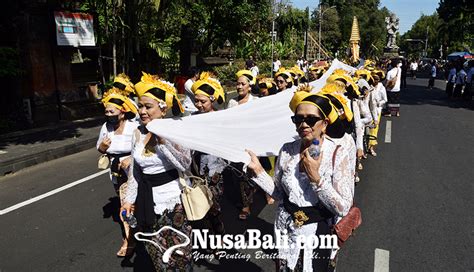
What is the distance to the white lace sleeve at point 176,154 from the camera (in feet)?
10.5

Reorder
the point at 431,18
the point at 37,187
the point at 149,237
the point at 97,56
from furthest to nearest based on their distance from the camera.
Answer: the point at 431,18 → the point at 97,56 → the point at 37,187 → the point at 149,237

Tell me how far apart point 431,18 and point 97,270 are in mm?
108496

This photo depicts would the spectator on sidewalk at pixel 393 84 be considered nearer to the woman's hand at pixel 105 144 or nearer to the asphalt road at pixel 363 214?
the asphalt road at pixel 363 214

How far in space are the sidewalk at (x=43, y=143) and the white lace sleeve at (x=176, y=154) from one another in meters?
6.10

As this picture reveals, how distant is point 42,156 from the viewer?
8688 mm

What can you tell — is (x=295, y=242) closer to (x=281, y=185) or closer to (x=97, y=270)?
(x=281, y=185)

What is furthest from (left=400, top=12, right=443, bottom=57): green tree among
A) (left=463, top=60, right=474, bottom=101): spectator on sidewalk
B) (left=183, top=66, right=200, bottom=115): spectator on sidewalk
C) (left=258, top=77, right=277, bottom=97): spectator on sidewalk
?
(left=258, top=77, right=277, bottom=97): spectator on sidewalk

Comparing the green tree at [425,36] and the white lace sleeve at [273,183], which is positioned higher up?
the green tree at [425,36]

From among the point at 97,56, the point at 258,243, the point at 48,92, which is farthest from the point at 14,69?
the point at 258,243

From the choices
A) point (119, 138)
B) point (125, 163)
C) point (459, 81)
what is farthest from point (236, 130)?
point (459, 81)

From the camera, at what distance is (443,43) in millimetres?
74625

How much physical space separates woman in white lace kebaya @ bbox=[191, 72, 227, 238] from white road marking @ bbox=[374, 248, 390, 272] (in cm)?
180

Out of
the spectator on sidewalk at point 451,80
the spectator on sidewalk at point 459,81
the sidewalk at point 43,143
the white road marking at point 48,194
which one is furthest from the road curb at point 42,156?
the spectator on sidewalk at point 451,80

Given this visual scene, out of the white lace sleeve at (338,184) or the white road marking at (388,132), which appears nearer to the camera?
the white lace sleeve at (338,184)
